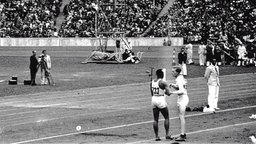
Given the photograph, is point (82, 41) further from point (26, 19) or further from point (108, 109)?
point (108, 109)

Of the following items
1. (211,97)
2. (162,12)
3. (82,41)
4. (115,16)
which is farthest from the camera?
(162,12)

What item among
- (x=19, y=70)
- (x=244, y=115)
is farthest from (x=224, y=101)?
(x=19, y=70)

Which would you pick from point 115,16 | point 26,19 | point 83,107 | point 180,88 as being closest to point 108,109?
point 83,107

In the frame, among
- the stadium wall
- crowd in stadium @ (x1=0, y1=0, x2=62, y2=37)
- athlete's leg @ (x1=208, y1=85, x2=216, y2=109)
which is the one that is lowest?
athlete's leg @ (x1=208, y1=85, x2=216, y2=109)

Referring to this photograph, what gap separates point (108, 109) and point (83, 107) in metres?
1.15

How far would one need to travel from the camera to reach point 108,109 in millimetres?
24750

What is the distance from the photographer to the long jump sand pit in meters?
18.9

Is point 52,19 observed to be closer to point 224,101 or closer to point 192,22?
point 192,22

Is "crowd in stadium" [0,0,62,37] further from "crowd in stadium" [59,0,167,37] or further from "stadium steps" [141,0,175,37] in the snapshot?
"stadium steps" [141,0,175,37]

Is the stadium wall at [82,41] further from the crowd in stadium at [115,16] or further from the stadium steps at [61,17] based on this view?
the stadium steps at [61,17]

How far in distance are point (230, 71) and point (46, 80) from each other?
1189cm

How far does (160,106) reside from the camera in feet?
56.5

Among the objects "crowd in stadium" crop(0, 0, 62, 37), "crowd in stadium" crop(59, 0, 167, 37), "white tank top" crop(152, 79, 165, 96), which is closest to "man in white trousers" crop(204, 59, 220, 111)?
"white tank top" crop(152, 79, 165, 96)

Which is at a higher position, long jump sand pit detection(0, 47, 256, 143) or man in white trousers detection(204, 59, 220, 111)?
man in white trousers detection(204, 59, 220, 111)
